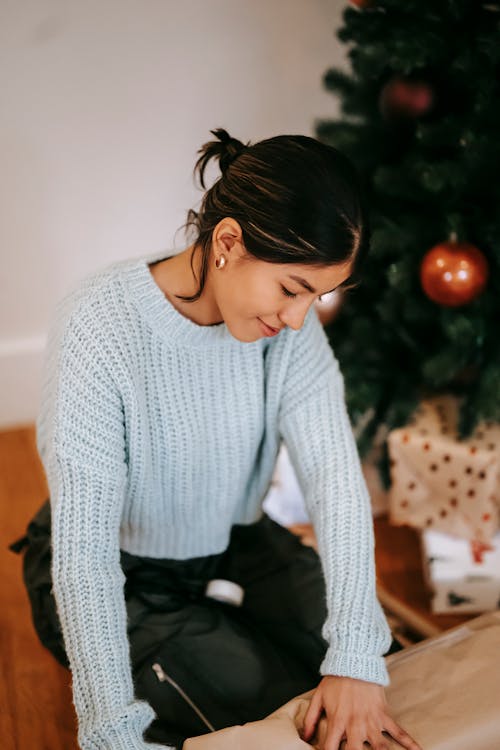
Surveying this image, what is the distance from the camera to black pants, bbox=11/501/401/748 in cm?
97

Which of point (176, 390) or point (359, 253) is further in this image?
point (176, 390)

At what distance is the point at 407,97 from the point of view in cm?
134

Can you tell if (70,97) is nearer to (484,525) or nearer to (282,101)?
(282,101)

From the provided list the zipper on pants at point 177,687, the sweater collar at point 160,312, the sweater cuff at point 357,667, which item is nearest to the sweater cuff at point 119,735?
the zipper on pants at point 177,687

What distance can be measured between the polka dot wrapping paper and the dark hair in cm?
78

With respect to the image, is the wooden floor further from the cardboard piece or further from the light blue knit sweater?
the cardboard piece

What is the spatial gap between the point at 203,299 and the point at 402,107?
0.65 metres

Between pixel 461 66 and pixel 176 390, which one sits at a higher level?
pixel 461 66

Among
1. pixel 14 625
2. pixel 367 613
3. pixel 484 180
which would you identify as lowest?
pixel 14 625

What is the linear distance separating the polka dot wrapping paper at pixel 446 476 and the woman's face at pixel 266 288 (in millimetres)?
756

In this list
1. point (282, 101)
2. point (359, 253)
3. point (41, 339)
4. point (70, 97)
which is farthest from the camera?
point (41, 339)

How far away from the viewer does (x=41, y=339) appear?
203 centimetres

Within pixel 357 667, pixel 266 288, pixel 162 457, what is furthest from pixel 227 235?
pixel 357 667

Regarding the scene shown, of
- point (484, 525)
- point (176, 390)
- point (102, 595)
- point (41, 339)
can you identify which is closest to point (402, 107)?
A: point (176, 390)
